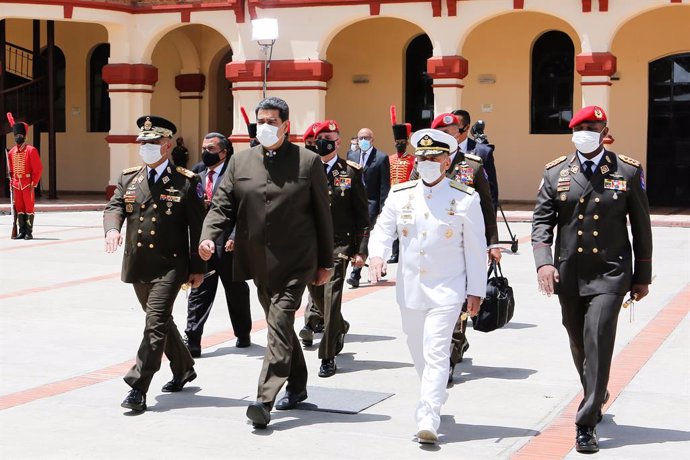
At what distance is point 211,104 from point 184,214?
75.2ft

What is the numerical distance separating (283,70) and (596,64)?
646 centimetres

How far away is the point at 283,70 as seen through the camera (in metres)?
24.8

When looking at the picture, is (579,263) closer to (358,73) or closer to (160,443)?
(160,443)

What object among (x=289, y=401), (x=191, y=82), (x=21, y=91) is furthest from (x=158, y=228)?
(x=191, y=82)

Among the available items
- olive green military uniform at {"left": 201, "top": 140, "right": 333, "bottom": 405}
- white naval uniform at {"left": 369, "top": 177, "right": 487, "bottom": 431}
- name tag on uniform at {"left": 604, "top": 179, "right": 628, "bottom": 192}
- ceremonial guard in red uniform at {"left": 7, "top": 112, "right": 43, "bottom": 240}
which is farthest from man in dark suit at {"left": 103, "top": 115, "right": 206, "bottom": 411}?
ceremonial guard in red uniform at {"left": 7, "top": 112, "right": 43, "bottom": 240}

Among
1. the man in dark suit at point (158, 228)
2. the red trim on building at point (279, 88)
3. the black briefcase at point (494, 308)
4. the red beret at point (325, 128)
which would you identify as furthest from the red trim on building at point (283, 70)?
the man in dark suit at point (158, 228)

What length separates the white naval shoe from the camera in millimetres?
6186

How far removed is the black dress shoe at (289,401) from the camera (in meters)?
7.08

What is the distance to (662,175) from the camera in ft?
85.4

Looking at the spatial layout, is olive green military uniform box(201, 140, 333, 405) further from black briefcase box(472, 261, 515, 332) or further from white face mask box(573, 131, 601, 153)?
white face mask box(573, 131, 601, 153)

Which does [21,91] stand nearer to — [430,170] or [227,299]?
[227,299]

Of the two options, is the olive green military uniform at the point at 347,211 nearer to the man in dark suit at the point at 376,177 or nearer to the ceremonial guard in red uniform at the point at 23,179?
the man in dark suit at the point at 376,177

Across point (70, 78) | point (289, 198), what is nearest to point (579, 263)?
point (289, 198)

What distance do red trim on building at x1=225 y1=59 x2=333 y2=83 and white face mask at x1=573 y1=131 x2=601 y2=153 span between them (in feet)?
59.9
